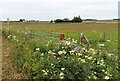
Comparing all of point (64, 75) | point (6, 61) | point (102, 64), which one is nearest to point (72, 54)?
point (102, 64)

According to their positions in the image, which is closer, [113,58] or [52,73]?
[52,73]

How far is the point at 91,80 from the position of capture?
15.6 feet

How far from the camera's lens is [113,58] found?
6.34m

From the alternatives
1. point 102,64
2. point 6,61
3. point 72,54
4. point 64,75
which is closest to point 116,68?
point 102,64

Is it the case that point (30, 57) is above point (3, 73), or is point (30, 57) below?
above

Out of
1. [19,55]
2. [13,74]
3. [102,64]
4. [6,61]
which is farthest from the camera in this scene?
[6,61]

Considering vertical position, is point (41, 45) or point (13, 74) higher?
point (41, 45)

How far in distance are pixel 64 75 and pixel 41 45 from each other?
87.2 inches

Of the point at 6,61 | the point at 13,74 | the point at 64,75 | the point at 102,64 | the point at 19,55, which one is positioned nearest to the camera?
the point at 64,75

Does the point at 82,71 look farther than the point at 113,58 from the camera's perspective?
No

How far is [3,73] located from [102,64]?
6.95ft

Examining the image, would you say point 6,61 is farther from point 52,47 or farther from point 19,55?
point 52,47

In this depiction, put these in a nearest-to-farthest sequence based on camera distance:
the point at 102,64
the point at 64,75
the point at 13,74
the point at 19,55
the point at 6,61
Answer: the point at 64,75 → the point at 102,64 → the point at 13,74 → the point at 19,55 → the point at 6,61

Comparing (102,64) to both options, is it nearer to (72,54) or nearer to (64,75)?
(72,54)
